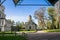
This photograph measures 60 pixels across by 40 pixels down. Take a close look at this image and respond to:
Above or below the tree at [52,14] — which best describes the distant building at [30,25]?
below

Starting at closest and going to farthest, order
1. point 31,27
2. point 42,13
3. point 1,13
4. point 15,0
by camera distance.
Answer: point 15,0
point 1,13
point 42,13
point 31,27

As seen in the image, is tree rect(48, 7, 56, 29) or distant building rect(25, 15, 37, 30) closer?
tree rect(48, 7, 56, 29)

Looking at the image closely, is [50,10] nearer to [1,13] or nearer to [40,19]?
[40,19]

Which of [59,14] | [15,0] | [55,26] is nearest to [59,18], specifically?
[59,14]

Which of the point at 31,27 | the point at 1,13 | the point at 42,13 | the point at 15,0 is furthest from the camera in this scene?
the point at 31,27

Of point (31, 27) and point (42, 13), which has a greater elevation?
point (42, 13)

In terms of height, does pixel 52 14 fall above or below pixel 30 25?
above

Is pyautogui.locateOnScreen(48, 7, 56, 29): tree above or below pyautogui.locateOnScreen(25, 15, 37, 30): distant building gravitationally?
above

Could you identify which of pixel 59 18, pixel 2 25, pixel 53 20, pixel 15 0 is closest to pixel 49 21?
pixel 53 20

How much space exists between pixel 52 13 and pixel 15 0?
247 ft

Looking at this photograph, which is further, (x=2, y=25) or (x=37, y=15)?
(x=37, y=15)

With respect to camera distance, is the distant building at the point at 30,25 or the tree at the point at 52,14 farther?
the distant building at the point at 30,25

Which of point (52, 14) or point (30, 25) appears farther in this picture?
point (30, 25)

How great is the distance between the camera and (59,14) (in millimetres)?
68000
